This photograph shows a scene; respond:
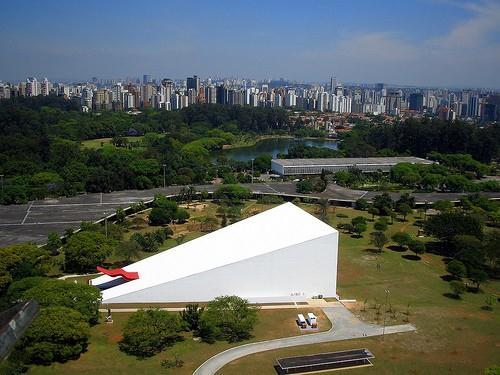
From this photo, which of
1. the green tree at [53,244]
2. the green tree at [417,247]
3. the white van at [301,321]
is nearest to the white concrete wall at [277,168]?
the green tree at [417,247]

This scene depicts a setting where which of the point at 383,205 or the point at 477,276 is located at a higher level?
the point at 383,205

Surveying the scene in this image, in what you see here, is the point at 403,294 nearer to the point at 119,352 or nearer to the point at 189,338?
the point at 189,338

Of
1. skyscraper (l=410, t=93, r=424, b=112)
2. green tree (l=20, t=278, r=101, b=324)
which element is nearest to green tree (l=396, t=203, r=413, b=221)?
green tree (l=20, t=278, r=101, b=324)

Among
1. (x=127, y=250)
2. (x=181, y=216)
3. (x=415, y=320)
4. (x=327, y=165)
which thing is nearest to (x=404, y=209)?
(x=181, y=216)

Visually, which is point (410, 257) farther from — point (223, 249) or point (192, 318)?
point (192, 318)

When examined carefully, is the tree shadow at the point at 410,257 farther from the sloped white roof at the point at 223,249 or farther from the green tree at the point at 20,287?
the green tree at the point at 20,287
